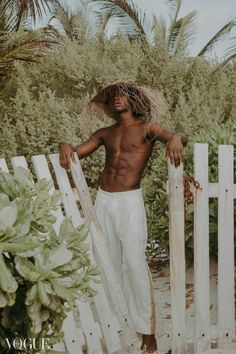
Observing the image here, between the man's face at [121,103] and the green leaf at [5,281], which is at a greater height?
the man's face at [121,103]

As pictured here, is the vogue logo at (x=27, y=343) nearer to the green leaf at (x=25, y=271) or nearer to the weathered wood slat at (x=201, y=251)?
the green leaf at (x=25, y=271)

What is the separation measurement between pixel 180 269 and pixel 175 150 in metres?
0.78

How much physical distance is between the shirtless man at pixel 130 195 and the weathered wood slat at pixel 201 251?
1.05 ft

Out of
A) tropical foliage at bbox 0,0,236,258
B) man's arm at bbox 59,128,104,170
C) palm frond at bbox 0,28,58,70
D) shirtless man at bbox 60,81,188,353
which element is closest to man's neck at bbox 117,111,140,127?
shirtless man at bbox 60,81,188,353

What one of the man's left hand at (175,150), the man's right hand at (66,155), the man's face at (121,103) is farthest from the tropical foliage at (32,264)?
the man's face at (121,103)

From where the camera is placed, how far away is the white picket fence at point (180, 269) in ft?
9.72

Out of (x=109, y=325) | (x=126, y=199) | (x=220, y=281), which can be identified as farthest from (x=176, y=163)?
(x=109, y=325)

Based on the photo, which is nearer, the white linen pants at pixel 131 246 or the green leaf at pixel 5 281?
the green leaf at pixel 5 281

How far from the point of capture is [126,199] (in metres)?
3.12

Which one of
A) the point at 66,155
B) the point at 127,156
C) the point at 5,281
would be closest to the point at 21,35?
the point at 66,155

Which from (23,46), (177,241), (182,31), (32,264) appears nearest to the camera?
(32,264)

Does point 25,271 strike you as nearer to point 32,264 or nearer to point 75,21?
point 32,264

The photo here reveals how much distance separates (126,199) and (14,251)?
6.30 feet

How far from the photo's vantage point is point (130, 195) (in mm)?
3127
